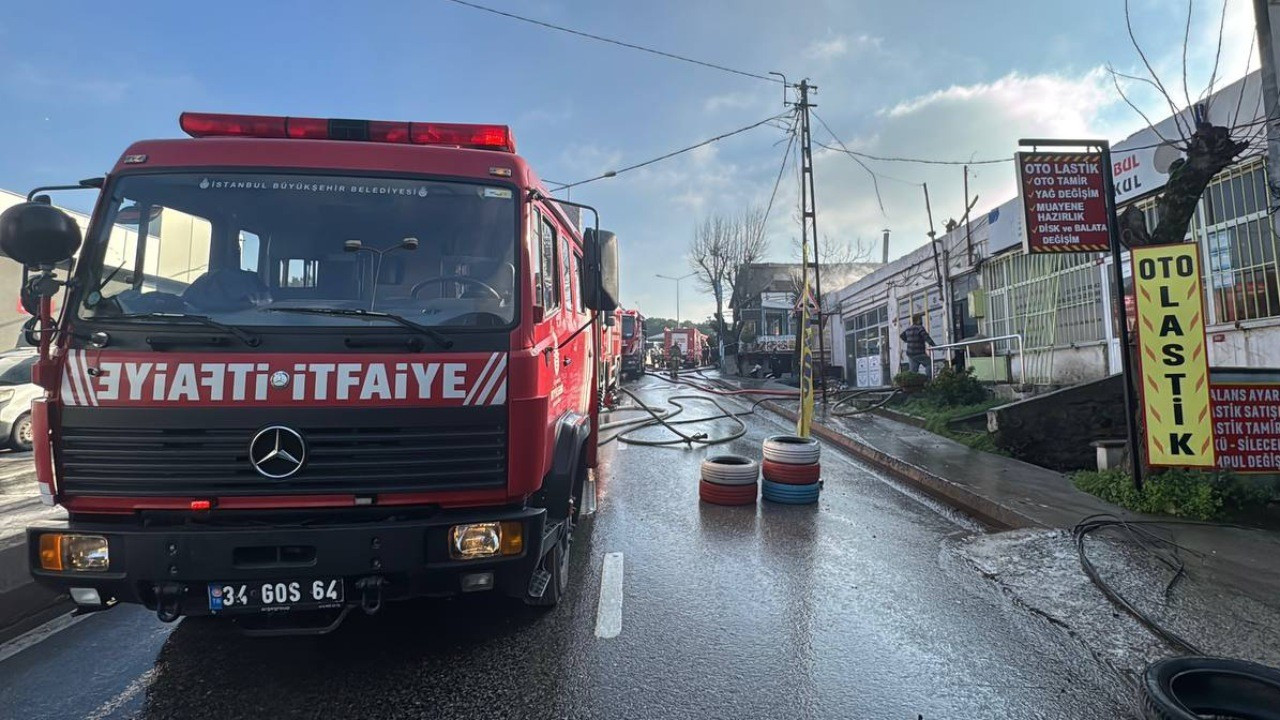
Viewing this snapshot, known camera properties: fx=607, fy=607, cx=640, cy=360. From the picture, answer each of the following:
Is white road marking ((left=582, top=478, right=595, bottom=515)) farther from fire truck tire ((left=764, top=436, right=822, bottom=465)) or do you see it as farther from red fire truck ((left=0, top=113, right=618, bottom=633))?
red fire truck ((left=0, top=113, right=618, bottom=633))

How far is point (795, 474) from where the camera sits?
21.0 ft

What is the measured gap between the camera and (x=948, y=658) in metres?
3.26

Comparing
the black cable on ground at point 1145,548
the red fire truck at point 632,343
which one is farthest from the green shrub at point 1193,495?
the red fire truck at point 632,343

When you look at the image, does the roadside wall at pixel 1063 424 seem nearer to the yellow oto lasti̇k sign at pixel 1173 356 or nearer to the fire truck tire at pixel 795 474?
the yellow oto lasti̇k sign at pixel 1173 356

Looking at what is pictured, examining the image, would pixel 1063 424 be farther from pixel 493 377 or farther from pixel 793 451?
pixel 493 377

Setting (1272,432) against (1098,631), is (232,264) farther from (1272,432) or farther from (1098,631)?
(1272,432)

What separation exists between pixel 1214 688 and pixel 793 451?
3948mm

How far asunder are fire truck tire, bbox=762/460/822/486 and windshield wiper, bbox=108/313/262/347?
16.7 ft

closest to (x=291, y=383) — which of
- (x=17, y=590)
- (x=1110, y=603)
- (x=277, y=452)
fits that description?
(x=277, y=452)

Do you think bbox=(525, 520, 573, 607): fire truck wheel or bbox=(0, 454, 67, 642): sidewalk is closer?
bbox=(525, 520, 573, 607): fire truck wheel

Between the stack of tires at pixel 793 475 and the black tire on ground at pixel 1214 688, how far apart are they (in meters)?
3.71

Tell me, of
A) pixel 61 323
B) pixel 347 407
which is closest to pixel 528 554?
pixel 347 407

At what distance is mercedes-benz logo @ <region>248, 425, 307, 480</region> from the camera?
2.71 m

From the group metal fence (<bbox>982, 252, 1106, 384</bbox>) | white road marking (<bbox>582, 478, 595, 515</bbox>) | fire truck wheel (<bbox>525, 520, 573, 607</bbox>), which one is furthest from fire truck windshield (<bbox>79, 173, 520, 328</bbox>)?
metal fence (<bbox>982, 252, 1106, 384</bbox>)
